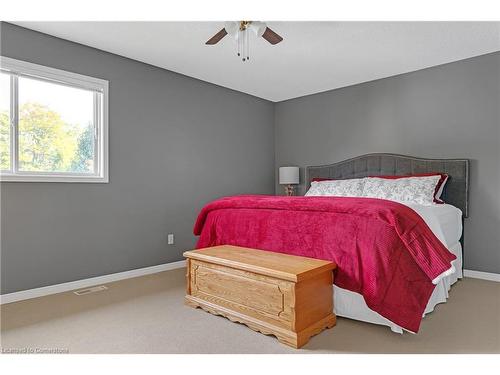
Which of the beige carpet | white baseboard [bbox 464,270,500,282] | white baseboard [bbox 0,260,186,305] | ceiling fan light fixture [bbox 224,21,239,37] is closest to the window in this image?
white baseboard [bbox 0,260,186,305]

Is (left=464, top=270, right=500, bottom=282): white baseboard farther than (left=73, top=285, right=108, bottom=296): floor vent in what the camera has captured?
Yes

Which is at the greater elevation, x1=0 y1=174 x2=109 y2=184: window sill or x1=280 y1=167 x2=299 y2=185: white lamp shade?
x1=280 y1=167 x2=299 y2=185: white lamp shade

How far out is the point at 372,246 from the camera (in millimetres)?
2215

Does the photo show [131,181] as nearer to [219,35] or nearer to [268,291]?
[219,35]

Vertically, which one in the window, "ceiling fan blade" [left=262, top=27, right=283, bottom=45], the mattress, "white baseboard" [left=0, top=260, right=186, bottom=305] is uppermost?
"ceiling fan blade" [left=262, top=27, right=283, bottom=45]

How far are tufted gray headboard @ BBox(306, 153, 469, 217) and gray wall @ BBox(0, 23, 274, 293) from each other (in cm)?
119

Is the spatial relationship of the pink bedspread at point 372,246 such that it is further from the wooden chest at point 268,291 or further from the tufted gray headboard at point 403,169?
the tufted gray headboard at point 403,169

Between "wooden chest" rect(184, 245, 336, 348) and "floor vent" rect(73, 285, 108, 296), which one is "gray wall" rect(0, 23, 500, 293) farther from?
"wooden chest" rect(184, 245, 336, 348)

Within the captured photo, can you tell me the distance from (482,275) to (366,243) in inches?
84.2

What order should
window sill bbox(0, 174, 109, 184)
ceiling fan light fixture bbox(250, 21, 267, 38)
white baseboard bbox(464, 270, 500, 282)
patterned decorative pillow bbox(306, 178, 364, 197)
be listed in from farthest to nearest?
patterned decorative pillow bbox(306, 178, 364, 197)
white baseboard bbox(464, 270, 500, 282)
window sill bbox(0, 174, 109, 184)
ceiling fan light fixture bbox(250, 21, 267, 38)

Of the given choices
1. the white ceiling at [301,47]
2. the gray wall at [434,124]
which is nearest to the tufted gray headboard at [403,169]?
the gray wall at [434,124]

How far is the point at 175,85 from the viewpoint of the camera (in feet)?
13.5

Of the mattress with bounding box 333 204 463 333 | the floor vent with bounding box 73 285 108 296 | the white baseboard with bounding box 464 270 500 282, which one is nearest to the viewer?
the mattress with bounding box 333 204 463 333

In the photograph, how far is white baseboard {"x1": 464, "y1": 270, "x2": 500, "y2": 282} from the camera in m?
3.46
